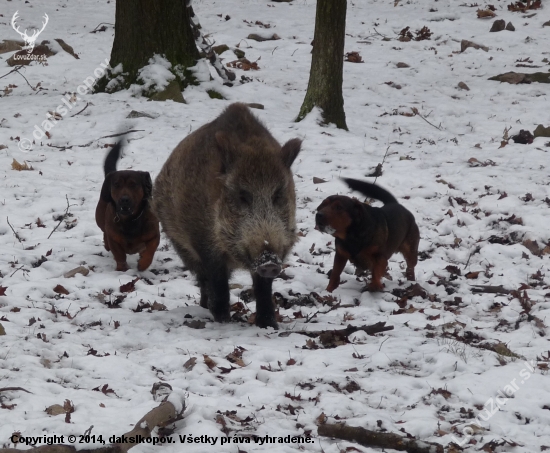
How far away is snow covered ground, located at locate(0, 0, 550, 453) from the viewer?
4.11m

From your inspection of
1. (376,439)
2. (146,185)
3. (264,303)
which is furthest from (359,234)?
(376,439)

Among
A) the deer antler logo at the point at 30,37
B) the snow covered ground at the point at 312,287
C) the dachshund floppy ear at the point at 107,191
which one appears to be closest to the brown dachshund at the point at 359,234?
the snow covered ground at the point at 312,287

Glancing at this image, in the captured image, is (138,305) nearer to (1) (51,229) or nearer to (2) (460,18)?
(1) (51,229)

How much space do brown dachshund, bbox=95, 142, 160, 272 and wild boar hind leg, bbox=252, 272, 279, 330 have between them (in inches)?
82.8

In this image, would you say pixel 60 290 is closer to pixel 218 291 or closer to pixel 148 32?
pixel 218 291

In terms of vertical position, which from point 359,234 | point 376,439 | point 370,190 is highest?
point 370,190

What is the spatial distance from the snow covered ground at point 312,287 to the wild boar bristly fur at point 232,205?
17.7 inches

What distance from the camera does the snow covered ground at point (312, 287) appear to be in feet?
13.5

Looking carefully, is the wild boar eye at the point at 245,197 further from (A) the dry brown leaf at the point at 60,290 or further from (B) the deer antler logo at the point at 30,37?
(B) the deer antler logo at the point at 30,37

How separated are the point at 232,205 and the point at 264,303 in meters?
0.97

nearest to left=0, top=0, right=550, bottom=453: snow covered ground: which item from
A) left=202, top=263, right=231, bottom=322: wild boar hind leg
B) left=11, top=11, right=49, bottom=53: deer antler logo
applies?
left=202, top=263, right=231, bottom=322: wild boar hind leg

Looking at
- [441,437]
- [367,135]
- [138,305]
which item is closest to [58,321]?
[138,305]

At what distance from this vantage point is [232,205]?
5547mm

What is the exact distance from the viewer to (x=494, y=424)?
3.94 meters
